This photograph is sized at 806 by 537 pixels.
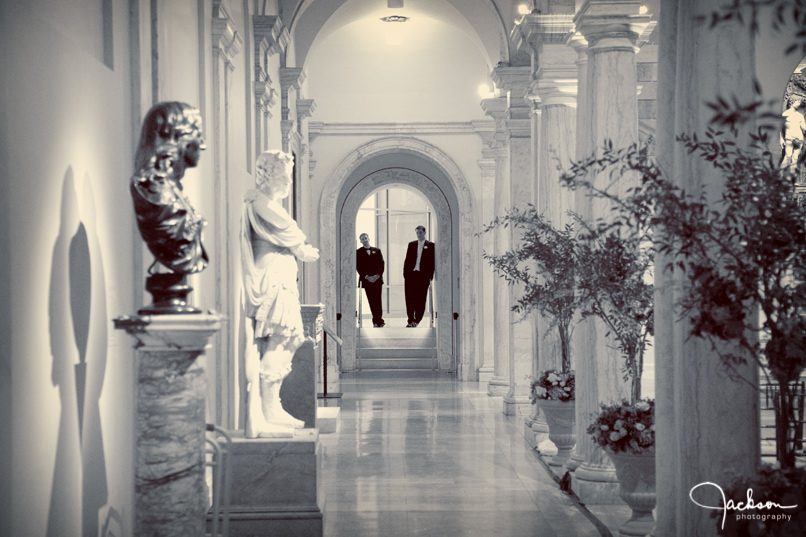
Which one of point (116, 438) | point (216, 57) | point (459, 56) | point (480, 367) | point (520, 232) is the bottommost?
point (480, 367)

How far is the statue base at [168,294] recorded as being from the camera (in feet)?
12.2

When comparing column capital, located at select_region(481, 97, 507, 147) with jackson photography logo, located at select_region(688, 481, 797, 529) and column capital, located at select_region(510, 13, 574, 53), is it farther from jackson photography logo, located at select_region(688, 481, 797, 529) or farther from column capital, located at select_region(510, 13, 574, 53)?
jackson photography logo, located at select_region(688, 481, 797, 529)

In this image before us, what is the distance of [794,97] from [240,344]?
8558 millimetres

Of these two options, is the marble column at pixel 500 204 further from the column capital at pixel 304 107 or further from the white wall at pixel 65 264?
the white wall at pixel 65 264

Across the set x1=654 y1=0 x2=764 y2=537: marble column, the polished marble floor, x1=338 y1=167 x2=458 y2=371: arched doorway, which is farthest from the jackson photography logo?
x1=338 y1=167 x2=458 y2=371: arched doorway

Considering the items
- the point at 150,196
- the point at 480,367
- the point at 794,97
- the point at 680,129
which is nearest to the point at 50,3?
the point at 150,196

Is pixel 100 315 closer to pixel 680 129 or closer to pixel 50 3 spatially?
pixel 50 3

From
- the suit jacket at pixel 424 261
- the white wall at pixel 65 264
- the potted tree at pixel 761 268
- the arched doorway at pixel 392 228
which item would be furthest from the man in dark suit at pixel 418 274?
the potted tree at pixel 761 268

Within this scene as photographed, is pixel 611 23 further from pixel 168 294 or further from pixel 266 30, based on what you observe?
pixel 266 30

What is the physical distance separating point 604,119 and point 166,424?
4068mm

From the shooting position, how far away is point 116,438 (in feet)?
15.5

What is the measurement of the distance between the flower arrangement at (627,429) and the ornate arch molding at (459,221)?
A: 10.4 m

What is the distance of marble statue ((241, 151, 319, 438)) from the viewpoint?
19.4 feet

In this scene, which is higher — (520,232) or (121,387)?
(520,232)
